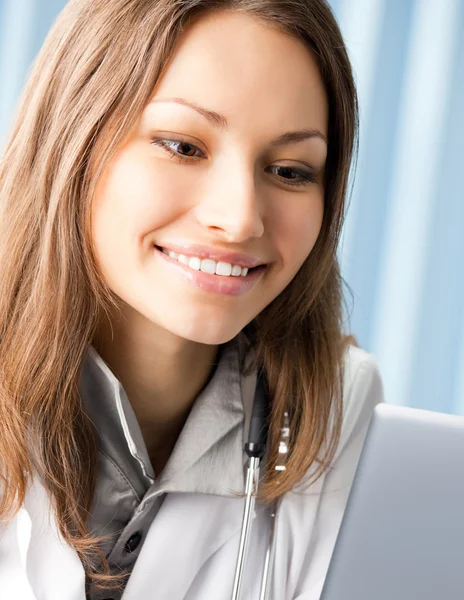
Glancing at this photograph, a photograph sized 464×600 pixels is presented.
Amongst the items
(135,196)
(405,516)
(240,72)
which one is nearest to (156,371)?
(135,196)

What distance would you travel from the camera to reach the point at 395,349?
218cm

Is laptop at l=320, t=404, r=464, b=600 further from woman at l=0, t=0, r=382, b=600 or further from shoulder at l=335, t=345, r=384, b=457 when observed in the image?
shoulder at l=335, t=345, r=384, b=457

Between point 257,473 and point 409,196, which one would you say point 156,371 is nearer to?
point 257,473

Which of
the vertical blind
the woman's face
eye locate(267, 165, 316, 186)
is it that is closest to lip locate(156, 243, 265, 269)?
the woman's face

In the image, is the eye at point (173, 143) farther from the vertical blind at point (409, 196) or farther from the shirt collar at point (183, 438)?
the vertical blind at point (409, 196)

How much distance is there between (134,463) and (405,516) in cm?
54

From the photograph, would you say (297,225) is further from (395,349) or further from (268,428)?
(395,349)

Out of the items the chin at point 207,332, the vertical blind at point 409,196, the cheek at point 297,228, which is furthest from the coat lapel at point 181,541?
the vertical blind at point 409,196

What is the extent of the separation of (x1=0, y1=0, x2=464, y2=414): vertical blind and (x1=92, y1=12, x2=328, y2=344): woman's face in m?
1.05

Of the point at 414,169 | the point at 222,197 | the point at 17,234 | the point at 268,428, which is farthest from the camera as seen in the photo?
the point at 414,169

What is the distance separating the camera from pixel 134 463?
3.86ft

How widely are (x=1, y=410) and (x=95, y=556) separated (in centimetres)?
22

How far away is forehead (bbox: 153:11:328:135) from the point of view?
963mm

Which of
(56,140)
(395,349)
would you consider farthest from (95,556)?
(395,349)
